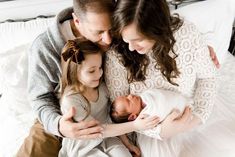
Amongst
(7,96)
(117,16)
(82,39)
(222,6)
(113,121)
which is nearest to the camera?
(117,16)

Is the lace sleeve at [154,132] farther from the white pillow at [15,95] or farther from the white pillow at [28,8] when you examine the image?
the white pillow at [28,8]

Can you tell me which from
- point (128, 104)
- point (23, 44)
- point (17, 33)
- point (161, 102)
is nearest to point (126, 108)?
point (128, 104)

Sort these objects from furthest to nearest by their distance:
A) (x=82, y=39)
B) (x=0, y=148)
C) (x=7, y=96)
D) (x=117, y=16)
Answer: (x=7, y=96), (x=0, y=148), (x=82, y=39), (x=117, y=16)

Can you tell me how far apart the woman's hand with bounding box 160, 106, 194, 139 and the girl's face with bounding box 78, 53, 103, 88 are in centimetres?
30

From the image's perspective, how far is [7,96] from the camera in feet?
5.31

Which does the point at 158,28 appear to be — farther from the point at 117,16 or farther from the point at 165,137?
the point at 165,137

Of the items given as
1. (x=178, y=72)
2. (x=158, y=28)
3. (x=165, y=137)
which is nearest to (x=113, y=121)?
(x=165, y=137)

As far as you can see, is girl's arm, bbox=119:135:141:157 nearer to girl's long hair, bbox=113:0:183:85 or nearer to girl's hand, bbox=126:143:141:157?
girl's hand, bbox=126:143:141:157

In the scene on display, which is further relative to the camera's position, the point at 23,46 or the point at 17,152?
the point at 23,46

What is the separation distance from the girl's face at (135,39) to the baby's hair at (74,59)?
0.50 feet

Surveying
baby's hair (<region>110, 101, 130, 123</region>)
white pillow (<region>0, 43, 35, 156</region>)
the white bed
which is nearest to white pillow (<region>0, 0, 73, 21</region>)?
the white bed

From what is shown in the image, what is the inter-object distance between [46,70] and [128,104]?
357 millimetres

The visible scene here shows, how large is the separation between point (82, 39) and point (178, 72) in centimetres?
38

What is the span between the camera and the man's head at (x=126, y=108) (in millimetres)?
1251
